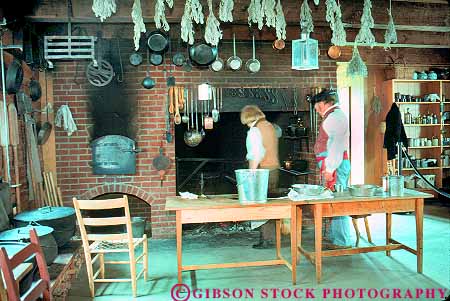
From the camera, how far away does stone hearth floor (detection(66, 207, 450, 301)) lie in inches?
156

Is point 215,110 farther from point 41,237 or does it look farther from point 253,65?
point 41,237

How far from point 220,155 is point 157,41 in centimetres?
198

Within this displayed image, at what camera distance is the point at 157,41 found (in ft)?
17.9

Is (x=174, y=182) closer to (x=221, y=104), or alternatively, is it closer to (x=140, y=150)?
(x=140, y=150)

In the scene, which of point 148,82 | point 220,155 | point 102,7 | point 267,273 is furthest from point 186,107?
point 267,273

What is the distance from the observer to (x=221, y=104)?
5902 mm

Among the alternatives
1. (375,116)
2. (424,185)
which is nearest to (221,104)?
(375,116)

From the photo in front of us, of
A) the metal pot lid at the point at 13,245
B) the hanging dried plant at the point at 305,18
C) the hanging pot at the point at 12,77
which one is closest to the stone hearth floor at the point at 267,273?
the metal pot lid at the point at 13,245

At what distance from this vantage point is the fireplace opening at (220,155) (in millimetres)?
6539

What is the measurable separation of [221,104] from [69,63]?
1968mm

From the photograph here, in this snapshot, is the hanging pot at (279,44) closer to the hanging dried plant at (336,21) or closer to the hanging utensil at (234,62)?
the hanging utensil at (234,62)

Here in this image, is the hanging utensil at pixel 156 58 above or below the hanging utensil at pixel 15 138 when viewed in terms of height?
above

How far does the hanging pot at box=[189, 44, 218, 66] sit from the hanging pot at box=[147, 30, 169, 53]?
13.3 inches

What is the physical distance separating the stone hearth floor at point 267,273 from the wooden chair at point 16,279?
1.29 metres
